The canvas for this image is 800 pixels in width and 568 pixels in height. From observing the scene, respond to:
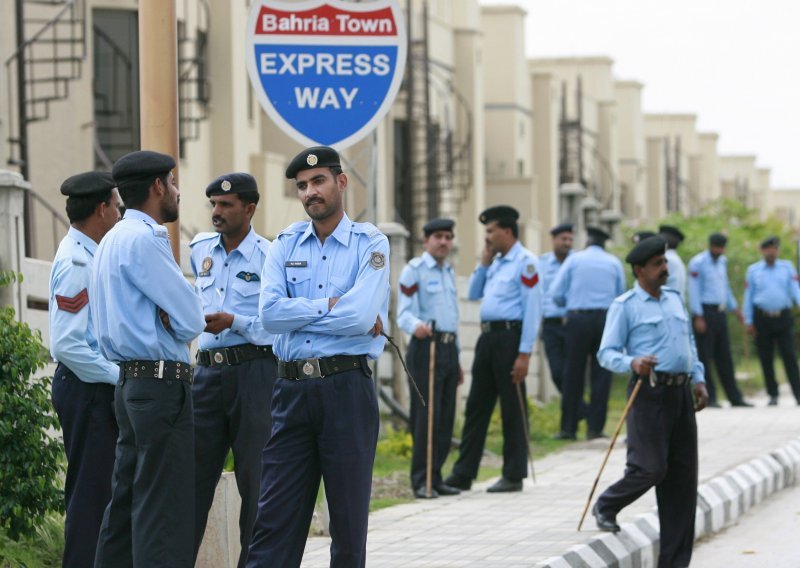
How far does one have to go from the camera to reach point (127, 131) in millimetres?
22125

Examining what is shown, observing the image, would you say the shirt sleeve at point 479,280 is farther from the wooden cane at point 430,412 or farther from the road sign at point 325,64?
the road sign at point 325,64

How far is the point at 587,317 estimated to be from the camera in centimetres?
1711

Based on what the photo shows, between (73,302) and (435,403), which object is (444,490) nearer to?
(435,403)

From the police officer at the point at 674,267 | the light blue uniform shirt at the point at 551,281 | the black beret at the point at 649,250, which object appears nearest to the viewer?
the black beret at the point at 649,250

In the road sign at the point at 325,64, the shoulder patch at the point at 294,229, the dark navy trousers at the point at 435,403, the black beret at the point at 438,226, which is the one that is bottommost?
the dark navy trousers at the point at 435,403

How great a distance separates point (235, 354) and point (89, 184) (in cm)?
111

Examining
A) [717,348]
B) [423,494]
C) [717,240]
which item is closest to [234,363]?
[423,494]

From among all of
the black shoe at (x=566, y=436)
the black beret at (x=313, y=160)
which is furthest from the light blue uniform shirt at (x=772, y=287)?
the black beret at (x=313, y=160)

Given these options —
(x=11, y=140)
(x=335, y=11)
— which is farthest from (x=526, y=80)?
(x=335, y=11)

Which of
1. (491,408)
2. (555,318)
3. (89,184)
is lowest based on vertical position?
(491,408)

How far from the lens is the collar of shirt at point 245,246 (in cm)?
870

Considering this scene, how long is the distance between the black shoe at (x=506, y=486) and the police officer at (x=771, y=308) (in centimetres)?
932

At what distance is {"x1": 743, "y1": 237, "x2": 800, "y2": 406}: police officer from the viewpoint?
844 inches

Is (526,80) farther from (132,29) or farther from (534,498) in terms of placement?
(534,498)
